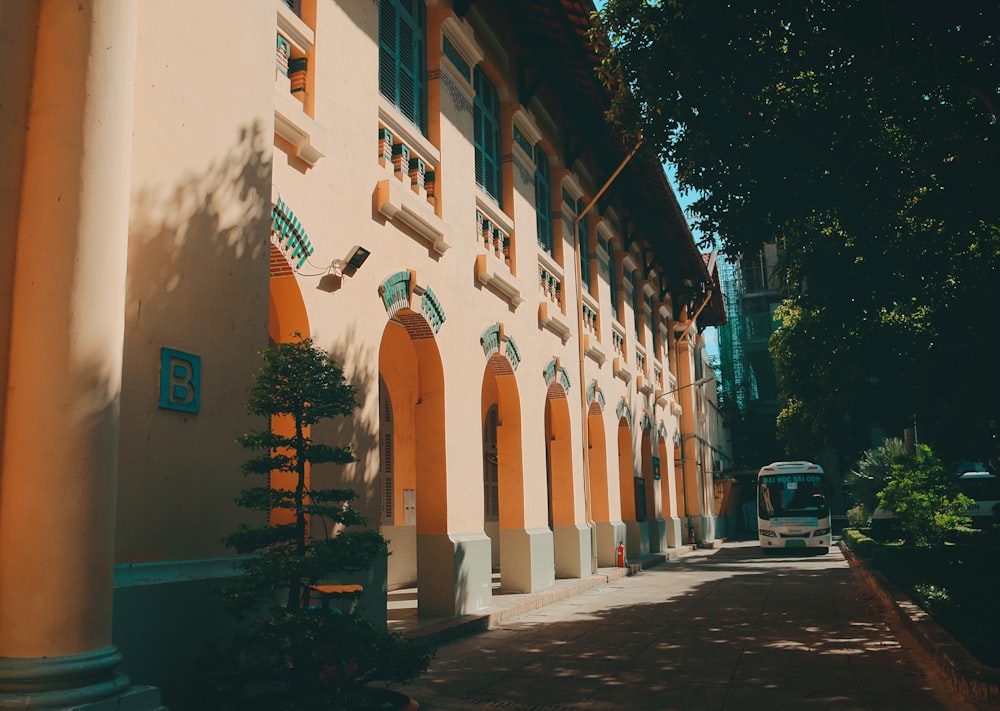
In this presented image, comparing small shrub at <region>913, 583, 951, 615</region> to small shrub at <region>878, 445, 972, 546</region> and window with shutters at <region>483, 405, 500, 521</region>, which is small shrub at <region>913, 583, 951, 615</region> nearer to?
small shrub at <region>878, 445, 972, 546</region>

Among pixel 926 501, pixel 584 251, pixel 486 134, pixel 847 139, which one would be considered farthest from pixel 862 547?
pixel 486 134

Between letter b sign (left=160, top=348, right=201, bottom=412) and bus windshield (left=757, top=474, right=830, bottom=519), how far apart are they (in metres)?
26.2

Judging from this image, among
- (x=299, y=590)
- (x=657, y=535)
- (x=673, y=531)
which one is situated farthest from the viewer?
(x=673, y=531)

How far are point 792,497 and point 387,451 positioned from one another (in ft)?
58.2

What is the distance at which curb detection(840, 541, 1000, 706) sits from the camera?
662 cm

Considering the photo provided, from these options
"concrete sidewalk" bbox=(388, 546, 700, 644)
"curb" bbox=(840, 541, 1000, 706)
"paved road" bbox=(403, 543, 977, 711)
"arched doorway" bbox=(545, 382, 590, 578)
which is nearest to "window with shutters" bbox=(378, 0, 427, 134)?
"concrete sidewalk" bbox=(388, 546, 700, 644)

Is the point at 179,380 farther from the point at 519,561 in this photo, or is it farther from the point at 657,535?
the point at 657,535

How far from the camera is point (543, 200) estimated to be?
17.5 m

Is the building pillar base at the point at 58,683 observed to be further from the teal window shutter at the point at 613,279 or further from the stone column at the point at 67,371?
the teal window shutter at the point at 613,279

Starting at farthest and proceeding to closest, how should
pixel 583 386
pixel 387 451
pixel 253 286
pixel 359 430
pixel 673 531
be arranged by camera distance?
pixel 673 531 → pixel 583 386 → pixel 387 451 → pixel 359 430 → pixel 253 286

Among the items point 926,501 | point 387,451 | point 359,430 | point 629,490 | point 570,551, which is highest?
point 387,451

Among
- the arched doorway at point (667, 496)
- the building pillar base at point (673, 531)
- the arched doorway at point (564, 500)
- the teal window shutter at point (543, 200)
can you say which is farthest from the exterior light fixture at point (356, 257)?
the building pillar base at point (673, 531)

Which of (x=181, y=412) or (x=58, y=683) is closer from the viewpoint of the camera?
(x=58, y=683)

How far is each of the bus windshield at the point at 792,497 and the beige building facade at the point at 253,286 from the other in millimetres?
12955
